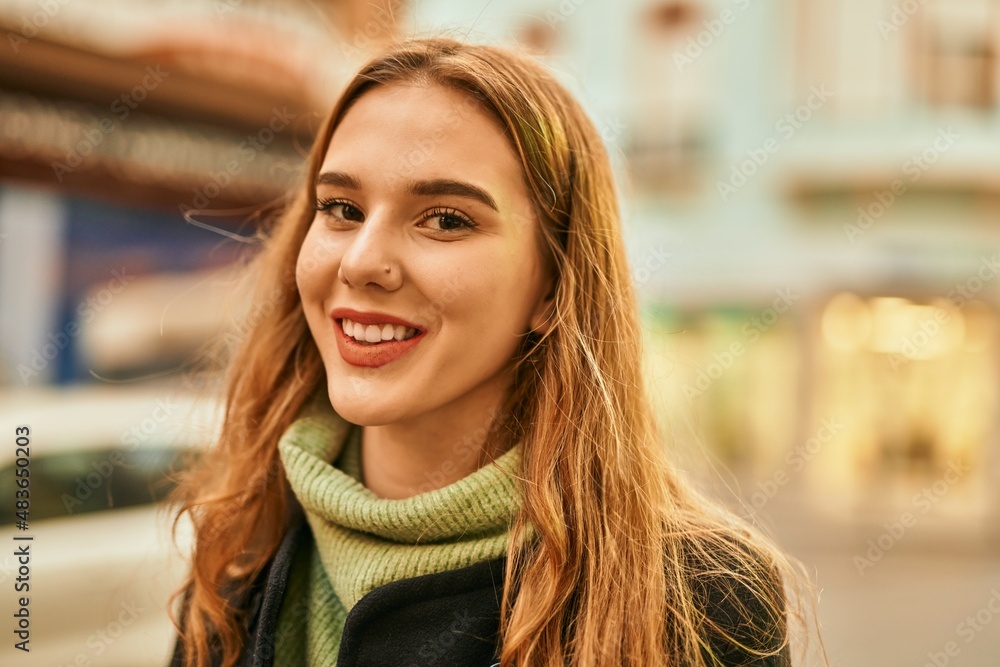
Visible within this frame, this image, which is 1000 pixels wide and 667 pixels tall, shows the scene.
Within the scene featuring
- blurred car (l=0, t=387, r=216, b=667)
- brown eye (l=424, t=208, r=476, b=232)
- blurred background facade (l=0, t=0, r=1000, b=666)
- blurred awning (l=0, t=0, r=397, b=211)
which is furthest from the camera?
blurred background facade (l=0, t=0, r=1000, b=666)

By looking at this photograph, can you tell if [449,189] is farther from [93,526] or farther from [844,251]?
[844,251]

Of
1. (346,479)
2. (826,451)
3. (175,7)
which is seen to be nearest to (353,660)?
(346,479)

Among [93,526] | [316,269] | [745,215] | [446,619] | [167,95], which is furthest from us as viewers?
[745,215]

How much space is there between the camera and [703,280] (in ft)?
41.8

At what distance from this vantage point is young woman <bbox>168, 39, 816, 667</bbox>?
166cm

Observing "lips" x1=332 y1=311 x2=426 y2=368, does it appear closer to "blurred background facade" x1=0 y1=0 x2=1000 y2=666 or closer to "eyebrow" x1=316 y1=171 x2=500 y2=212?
"eyebrow" x1=316 y1=171 x2=500 y2=212

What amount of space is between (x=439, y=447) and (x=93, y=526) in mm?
3205

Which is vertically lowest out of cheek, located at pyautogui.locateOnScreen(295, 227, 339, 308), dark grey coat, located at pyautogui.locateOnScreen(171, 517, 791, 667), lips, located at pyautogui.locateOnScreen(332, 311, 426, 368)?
dark grey coat, located at pyautogui.locateOnScreen(171, 517, 791, 667)

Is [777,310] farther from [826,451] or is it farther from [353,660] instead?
[353,660]

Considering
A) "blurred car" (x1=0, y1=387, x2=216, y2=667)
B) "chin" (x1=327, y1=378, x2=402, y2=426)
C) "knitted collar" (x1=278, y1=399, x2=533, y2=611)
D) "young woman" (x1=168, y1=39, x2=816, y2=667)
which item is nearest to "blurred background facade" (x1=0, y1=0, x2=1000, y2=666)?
"blurred car" (x1=0, y1=387, x2=216, y2=667)

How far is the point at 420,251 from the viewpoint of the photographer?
173 centimetres

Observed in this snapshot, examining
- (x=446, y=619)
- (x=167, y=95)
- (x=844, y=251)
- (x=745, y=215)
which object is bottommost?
(x=446, y=619)

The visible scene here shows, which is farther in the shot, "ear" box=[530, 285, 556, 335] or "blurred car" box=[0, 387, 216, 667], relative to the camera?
"blurred car" box=[0, 387, 216, 667]

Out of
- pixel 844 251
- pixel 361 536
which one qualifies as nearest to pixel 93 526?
pixel 361 536
